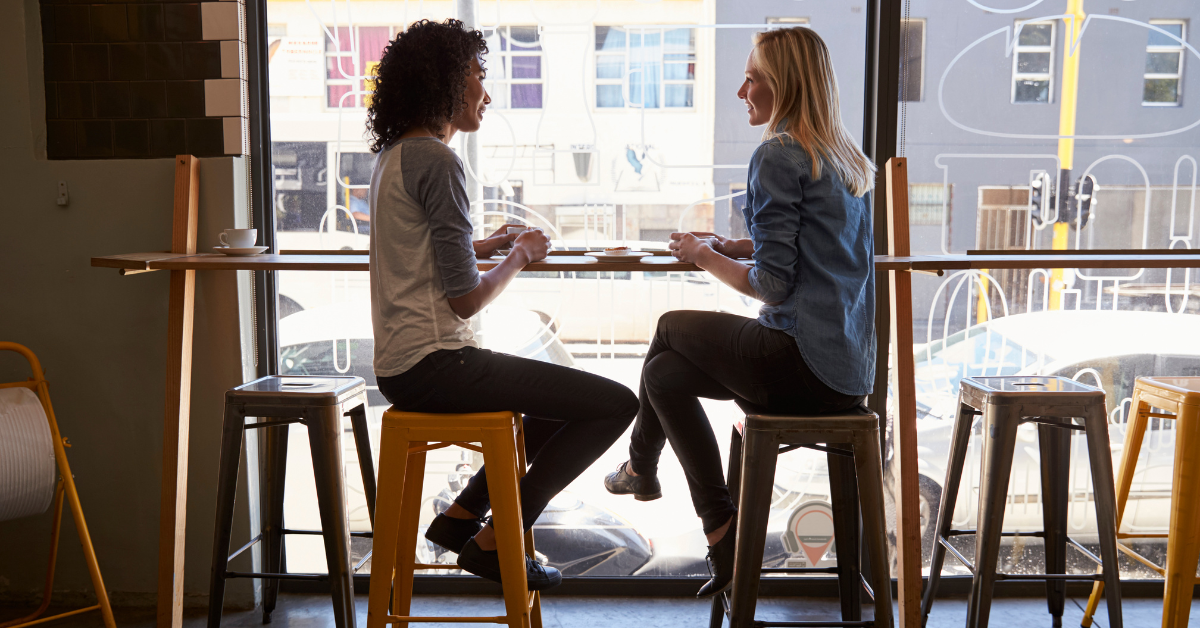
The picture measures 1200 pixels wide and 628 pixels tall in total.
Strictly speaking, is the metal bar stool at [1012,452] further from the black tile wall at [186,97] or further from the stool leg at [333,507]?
the black tile wall at [186,97]

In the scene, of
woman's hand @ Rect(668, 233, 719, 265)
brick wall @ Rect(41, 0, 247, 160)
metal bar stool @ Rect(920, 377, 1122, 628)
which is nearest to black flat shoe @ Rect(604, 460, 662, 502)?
woman's hand @ Rect(668, 233, 719, 265)

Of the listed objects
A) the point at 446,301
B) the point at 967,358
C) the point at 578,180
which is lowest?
the point at 967,358

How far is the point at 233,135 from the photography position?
2.43m

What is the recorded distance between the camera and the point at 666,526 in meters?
2.62

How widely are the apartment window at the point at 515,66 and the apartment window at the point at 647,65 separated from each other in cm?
19

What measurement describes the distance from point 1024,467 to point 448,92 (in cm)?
206

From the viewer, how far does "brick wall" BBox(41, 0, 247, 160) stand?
2.41 m

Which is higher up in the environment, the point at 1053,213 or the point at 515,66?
the point at 515,66

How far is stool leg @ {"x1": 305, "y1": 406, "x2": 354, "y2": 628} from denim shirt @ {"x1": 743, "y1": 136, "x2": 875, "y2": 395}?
1088 millimetres

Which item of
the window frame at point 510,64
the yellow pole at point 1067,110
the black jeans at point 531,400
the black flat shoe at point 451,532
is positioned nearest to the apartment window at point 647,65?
the window frame at point 510,64

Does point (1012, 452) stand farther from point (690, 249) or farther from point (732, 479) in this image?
point (690, 249)

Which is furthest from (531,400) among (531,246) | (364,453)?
(364,453)

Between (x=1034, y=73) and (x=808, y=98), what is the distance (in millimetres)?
1072

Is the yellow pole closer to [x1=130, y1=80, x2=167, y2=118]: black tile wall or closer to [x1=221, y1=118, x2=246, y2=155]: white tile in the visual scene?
[x1=221, y1=118, x2=246, y2=155]: white tile
